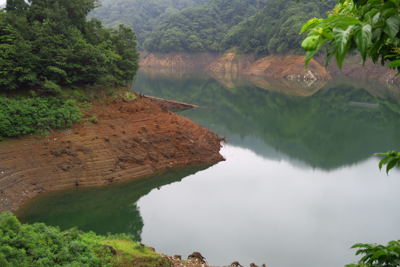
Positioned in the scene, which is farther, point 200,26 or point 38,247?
point 200,26

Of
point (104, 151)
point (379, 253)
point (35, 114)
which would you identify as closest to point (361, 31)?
point (379, 253)

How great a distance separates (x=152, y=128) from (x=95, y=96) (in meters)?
3.43

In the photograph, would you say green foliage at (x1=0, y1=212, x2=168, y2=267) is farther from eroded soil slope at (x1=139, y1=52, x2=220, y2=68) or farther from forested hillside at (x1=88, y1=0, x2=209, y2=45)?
forested hillside at (x1=88, y1=0, x2=209, y2=45)

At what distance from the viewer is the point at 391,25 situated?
5.52 ft

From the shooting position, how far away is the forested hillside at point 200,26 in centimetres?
7881

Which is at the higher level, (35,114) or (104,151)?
(35,114)

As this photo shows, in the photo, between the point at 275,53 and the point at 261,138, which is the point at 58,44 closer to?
the point at 261,138

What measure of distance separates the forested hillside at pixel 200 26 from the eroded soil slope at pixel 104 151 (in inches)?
2521

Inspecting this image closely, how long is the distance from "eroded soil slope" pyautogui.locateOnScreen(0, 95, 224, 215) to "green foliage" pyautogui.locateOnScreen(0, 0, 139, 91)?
6.57 ft

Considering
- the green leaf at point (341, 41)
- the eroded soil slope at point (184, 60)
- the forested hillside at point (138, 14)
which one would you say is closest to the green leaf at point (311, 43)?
the green leaf at point (341, 41)

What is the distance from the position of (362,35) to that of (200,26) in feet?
289

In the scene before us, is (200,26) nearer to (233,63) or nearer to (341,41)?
(233,63)

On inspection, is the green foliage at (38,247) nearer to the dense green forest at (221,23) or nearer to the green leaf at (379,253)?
the green leaf at (379,253)

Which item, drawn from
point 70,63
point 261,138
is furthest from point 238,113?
point 70,63
